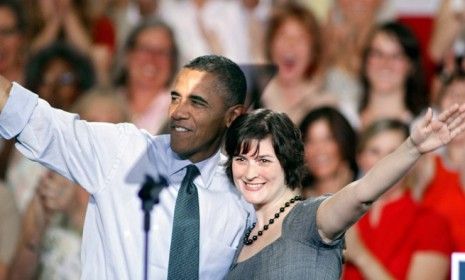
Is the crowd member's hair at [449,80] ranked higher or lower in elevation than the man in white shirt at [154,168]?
higher

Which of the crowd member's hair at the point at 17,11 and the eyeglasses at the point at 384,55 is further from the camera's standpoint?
the crowd member's hair at the point at 17,11

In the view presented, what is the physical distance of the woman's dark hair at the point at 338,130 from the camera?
214 inches

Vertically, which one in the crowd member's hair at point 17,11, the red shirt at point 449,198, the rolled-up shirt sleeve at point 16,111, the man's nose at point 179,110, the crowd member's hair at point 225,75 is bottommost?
the rolled-up shirt sleeve at point 16,111

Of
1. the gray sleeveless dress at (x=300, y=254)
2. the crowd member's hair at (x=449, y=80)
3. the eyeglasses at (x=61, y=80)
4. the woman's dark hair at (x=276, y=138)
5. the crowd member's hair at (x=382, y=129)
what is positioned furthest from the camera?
the eyeglasses at (x=61, y=80)

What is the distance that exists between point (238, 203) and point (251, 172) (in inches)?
10.2

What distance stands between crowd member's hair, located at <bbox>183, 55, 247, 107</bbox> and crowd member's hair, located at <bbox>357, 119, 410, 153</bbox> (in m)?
1.64

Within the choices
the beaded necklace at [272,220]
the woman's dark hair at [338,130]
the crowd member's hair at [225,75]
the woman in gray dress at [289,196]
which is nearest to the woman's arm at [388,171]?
the woman in gray dress at [289,196]

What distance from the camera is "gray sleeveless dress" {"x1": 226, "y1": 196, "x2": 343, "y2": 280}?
339cm

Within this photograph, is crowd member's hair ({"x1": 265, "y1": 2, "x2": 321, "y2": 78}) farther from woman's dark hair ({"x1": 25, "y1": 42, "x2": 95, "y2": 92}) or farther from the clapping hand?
the clapping hand

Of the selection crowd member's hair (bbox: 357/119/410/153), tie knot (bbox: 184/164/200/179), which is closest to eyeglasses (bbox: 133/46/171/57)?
crowd member's hair (bbox: 357/119/410/153)

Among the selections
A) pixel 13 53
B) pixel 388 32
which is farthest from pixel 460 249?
pixel 13 53

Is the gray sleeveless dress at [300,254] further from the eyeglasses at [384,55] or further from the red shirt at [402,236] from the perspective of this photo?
the eyeglasses at [384,55]

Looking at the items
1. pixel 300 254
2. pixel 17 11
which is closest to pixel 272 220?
pixel 300 254

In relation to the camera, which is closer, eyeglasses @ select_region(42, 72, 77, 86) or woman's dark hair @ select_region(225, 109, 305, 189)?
woman's dark hair @ select_region(225, 109, 305, 189)
